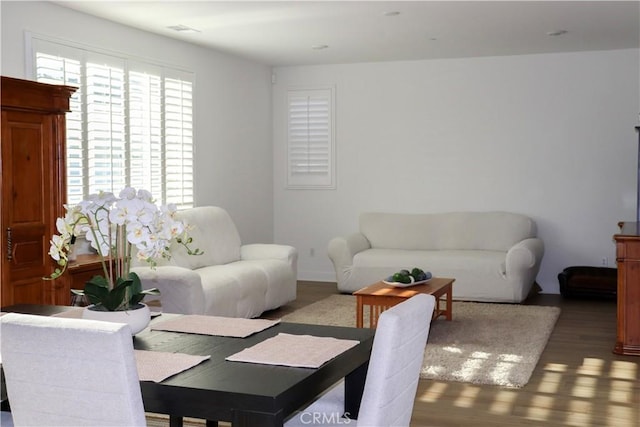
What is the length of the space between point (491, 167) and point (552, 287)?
1.42 metres

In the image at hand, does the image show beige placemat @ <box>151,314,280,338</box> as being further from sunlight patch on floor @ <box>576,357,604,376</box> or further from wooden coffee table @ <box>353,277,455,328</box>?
sunlight patch on floor @ <box>576,357,604,376</box>

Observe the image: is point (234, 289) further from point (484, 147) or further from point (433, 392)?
point (484, 147)

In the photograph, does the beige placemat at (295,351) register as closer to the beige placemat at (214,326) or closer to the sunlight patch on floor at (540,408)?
the beige placemat at (214,326)

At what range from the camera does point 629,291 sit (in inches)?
199

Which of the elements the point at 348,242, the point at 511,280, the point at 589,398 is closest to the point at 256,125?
the point at 348,242

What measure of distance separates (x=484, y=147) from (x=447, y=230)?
0.99 metres

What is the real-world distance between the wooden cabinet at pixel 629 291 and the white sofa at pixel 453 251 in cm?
187

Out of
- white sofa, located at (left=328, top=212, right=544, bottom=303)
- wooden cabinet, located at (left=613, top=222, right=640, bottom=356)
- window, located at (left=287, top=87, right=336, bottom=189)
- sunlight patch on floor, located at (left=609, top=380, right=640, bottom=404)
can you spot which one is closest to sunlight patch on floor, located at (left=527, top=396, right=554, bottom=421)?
sunlight patch on floor, located at (left=609, top=380, right=640, bottom=404)

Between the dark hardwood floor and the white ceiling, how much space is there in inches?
98.9

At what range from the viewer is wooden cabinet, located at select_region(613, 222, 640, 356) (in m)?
5.03

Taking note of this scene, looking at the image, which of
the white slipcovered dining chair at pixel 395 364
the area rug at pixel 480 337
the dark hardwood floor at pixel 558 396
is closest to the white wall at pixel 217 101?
the area rug at pixel 480 337

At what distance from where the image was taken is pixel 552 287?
26.2ft

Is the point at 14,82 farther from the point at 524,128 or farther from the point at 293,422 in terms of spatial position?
the point at 524,128

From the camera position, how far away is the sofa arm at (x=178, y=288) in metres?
5.30
